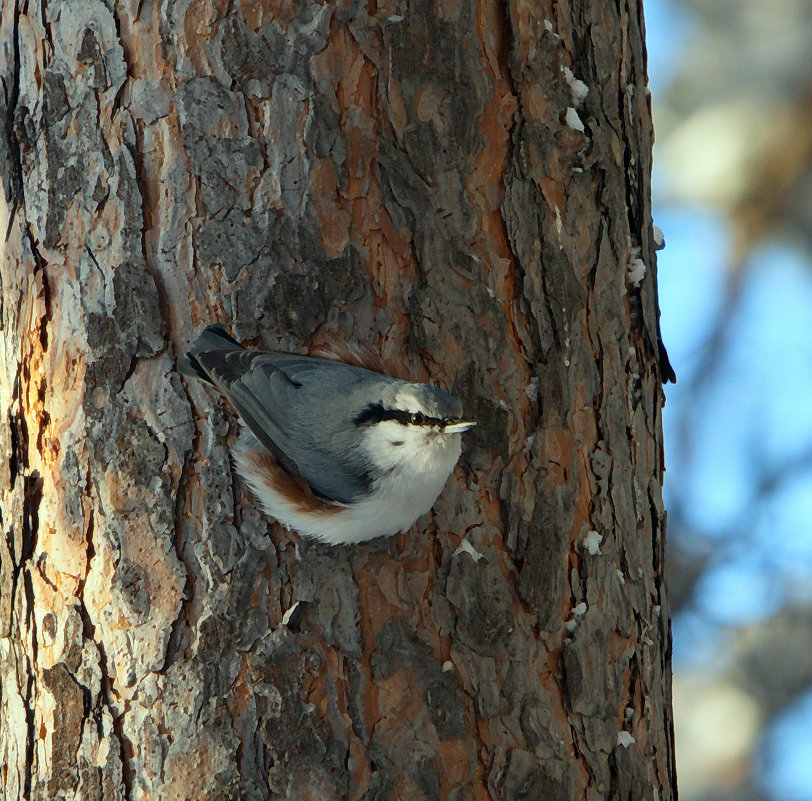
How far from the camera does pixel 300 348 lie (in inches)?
63.6

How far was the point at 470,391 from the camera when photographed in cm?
165

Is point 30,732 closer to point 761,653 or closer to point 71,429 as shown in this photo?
point 71,429

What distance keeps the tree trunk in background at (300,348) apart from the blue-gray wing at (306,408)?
3.2 inches

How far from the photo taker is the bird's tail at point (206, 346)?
1528 mm

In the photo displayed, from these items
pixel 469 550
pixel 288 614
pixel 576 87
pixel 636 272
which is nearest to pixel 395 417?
pixel 469 550

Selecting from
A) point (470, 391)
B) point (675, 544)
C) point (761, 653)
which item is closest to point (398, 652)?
point (470, 391)

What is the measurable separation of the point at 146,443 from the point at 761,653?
399cm

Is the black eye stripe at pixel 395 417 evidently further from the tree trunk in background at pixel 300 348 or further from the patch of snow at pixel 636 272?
the patch of snow at pixel 636 272

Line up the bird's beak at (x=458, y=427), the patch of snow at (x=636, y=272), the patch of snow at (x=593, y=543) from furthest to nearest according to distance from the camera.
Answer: the patch of snow at (x=636, y=272) < the patch of snow at (x=593, y=543) < the bird's beak at (x=458, y=427)

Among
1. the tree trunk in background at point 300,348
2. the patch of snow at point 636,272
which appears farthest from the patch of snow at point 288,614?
the patch of snow at point 636,272

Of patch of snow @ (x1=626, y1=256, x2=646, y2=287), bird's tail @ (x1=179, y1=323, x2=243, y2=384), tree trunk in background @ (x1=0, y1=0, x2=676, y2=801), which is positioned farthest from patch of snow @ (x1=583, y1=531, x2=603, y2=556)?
bird's tail @ (x1=179, y1=323, x2=243, y2=384)

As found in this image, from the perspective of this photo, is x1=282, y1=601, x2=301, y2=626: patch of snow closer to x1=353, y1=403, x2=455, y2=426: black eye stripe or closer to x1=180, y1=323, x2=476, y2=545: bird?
x1=180, y1=323, x2=476, y2=545: bird

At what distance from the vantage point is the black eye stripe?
1.50 m

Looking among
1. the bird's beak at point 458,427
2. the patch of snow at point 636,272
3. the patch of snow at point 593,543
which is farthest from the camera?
the patch of snow at point 636,272
